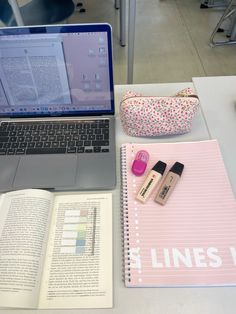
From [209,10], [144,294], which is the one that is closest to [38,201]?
[144,294]

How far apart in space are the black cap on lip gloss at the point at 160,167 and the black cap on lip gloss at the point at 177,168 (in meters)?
0.02

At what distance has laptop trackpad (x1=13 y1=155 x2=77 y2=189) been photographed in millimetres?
613

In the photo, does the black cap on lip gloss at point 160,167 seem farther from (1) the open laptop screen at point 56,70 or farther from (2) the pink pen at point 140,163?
(1) the open laptop screen at point 56,70

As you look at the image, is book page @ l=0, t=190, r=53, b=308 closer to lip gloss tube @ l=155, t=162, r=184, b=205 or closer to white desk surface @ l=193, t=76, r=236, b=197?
lip gloss tube @ l=155, t=162, r=184, b=205

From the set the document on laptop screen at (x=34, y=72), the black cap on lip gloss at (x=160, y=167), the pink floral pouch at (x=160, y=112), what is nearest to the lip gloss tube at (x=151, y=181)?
the black cap on lip gloss at (x=160, y=167)

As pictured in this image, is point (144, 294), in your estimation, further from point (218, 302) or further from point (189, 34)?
point (189, 34)

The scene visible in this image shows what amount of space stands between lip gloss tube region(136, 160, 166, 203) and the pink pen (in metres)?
0.02

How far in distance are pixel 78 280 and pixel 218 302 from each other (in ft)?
0.78

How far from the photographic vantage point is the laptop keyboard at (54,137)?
679mm

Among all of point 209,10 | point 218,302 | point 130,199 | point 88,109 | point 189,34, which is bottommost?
point 218,302

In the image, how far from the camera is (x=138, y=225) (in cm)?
54

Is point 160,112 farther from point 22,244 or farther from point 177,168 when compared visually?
point 22,244

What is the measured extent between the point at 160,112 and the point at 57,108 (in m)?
0.27

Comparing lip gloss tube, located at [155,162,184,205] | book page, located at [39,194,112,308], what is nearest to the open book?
book page, located at [39,194,112,308]
